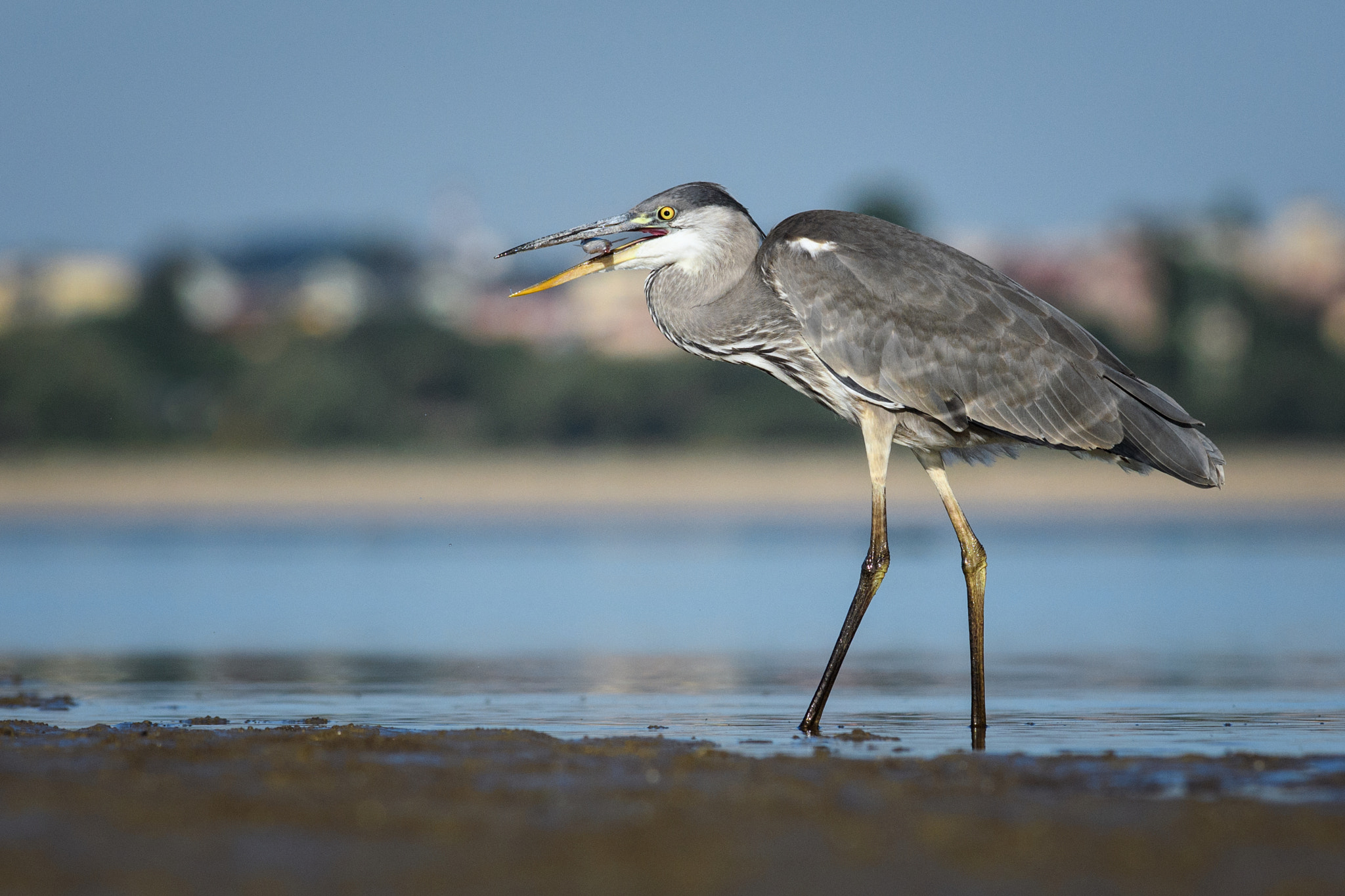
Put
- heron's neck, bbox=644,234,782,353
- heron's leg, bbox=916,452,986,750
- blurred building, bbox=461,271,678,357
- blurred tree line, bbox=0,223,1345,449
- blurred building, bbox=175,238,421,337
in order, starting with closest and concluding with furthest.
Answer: heron's leg, bbox=916,452,986,750, heron's neck, bbox=644,234,782,353, blurred tree line, bbox=0,223,1345,449, blurred building, bbox=461,271,678,357, blurred building, bbox=175,238,421,337

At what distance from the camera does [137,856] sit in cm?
468

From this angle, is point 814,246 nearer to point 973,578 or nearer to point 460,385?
point 973,578

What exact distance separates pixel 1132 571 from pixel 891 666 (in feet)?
33.3

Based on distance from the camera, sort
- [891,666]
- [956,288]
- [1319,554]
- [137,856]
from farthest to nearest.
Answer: [1319,554]
[891,666]
[956,288]
[137,856]

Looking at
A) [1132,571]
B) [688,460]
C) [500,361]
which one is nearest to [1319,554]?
[1132,571]

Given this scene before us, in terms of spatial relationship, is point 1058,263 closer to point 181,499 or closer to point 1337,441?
point 1337,441

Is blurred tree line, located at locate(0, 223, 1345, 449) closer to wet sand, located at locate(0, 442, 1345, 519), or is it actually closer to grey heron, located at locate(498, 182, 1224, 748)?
wet sand, located at locate(0, 442, 1345, 519)

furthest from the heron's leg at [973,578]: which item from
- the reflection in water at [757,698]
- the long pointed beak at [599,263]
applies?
the long pointed beak at [599,263]

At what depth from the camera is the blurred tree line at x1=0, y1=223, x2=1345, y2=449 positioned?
161ft

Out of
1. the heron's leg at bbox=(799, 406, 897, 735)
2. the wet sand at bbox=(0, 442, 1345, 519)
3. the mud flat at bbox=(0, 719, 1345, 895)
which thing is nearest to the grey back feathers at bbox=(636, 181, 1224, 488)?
the heron's leg at bbox=(799, 406, 897, 735)

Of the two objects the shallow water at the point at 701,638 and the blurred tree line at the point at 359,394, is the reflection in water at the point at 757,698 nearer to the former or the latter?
the shallow water at the point at 701,638

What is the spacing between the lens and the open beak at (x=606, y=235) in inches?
360

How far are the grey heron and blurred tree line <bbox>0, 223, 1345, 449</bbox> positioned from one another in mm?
39216

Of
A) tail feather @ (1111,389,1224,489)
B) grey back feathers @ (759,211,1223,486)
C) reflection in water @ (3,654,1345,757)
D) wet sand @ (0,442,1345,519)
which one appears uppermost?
wet sand @ (0,442,1345,519)
